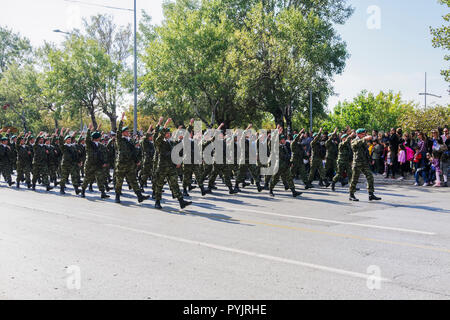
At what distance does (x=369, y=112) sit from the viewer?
190 feet

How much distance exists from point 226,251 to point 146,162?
322 inches

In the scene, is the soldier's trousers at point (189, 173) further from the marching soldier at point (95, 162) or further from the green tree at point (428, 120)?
the green tree at point (428, 120)

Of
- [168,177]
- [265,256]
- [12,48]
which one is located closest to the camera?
[265,256]

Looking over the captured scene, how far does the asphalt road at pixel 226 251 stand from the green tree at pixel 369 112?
40676 millimetres

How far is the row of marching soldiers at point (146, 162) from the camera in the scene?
35.7ft

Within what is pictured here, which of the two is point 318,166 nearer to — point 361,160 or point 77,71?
point 361,160

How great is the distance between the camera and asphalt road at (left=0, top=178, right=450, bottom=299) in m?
4.73

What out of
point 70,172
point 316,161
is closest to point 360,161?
point 316,161

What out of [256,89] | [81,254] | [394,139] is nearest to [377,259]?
[81,254]

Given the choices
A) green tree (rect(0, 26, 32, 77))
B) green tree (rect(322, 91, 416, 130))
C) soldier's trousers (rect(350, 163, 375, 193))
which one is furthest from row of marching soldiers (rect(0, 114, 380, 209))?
green tree (rect(0, 26, 32, 77))

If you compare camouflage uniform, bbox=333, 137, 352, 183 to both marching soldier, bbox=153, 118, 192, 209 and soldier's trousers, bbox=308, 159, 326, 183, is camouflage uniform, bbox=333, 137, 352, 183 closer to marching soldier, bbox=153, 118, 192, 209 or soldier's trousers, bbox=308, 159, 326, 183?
soldier's trousers, bbox=308, 159, 326, 183

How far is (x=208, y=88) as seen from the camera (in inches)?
1198

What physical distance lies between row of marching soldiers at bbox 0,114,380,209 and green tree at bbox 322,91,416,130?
35340 mm

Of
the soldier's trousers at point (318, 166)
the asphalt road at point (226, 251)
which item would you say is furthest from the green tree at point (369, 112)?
the asphalt road at point (226, 251)
